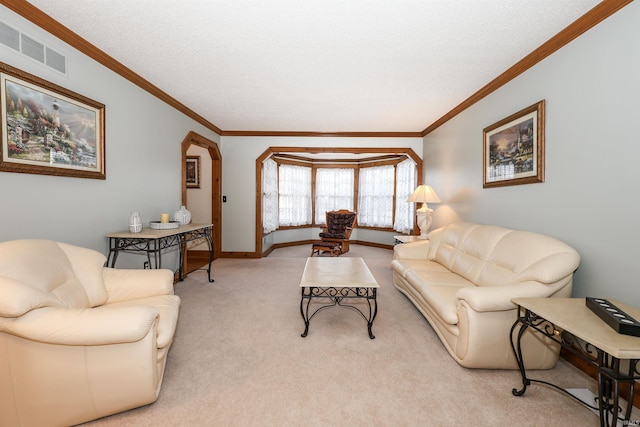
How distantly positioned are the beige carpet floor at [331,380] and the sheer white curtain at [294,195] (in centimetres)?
463

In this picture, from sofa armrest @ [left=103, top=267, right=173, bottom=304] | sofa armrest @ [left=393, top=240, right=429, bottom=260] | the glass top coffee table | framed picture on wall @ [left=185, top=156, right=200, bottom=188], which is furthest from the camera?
framed picture on wall @ [left=185, top=156, right=200, bottom=188]

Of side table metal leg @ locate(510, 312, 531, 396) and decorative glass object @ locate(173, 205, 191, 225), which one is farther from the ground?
decorative glass object @ locate(173, 205, 191, 225)

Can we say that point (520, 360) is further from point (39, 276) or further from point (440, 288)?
point (39, 276)

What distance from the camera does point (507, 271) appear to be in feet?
7.94

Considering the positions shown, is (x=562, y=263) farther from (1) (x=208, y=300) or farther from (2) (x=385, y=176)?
(2) (x=385, y=176)

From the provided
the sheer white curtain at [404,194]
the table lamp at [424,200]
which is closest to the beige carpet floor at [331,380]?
the table lamp at [424,200]

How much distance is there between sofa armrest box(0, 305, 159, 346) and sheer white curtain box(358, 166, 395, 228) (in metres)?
6.50

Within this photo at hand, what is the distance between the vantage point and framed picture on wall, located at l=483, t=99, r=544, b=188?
8.64ft

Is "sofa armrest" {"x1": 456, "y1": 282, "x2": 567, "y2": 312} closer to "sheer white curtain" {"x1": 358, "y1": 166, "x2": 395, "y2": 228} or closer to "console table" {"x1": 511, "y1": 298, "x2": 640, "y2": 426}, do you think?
"console table" {"x1": 511, "y1": 298, "x2": 640, "y2": 426}

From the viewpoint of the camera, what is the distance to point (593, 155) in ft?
6.89

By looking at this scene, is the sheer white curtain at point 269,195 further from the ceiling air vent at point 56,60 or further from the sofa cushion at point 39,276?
the sofa cushion at point 39,276

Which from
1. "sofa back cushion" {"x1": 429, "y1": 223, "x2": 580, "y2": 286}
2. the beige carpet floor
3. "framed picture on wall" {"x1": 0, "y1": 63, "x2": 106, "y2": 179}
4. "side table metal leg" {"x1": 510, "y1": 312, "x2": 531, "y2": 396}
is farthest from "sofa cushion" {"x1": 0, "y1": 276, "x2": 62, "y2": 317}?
"sofa back cushion" {"x1": 429, "y1": 223, "x2": 580, "y2": 286}

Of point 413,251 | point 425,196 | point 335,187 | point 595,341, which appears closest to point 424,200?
point 425,196

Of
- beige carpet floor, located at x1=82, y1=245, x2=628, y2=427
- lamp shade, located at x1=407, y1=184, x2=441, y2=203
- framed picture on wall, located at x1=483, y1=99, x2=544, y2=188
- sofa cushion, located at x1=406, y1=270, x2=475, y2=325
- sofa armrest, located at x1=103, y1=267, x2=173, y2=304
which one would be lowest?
beige carpet floor, located at x1=82, y1=245, x2=628, y2=427
